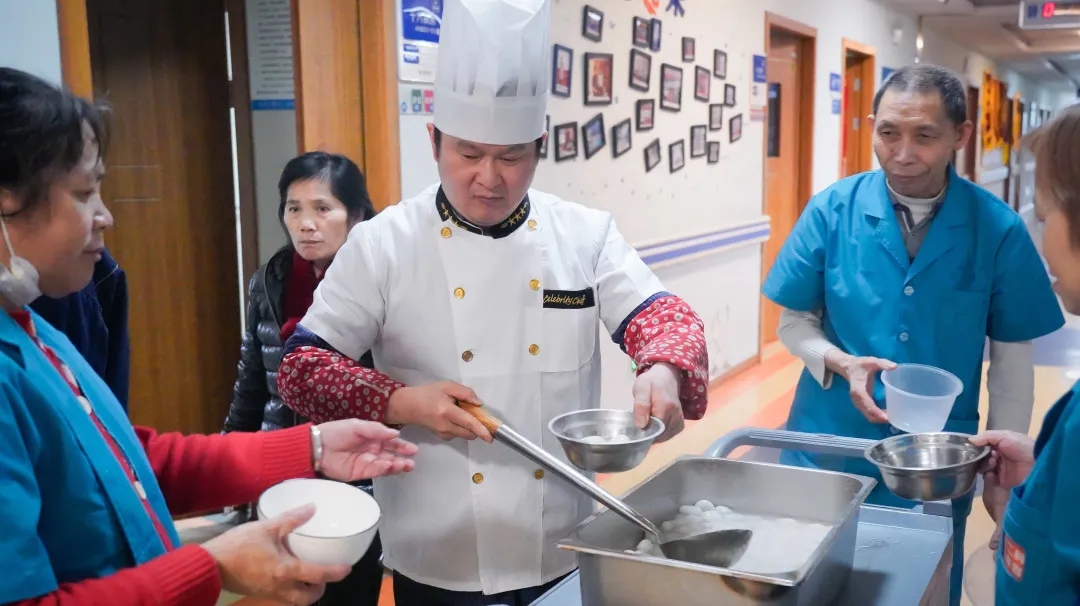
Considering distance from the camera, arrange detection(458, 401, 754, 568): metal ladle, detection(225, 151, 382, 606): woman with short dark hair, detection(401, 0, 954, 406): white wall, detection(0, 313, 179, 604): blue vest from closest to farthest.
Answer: detection(0, 313, 179, 604): blue vest → detection(458, 401, 754, 568): metal ladle → detection(225, 151, 382, 606): woman with short dark hair → detection(401, 0, 954, 406): white wall

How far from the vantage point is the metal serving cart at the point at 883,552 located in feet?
3.74

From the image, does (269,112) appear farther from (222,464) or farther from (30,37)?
(222,464)

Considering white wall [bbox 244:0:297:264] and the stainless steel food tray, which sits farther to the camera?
white wall [bbox 244:0:297:264]

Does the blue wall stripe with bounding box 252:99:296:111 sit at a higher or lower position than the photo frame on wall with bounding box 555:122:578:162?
higher

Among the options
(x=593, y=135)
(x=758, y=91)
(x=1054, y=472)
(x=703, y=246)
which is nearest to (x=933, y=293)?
(x=1054, y=472)

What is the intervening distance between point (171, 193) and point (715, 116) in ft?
8.76

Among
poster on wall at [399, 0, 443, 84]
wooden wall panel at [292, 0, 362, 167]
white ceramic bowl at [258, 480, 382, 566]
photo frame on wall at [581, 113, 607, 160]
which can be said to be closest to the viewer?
white ceramic bowl at [258, 480, 382, 566]

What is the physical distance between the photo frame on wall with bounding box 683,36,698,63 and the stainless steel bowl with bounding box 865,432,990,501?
324cm

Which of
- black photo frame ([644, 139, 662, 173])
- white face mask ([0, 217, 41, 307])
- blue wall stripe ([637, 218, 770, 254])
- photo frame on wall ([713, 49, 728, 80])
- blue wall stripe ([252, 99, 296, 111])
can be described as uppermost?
photo frame on wall ([713, 49, 728, 80])

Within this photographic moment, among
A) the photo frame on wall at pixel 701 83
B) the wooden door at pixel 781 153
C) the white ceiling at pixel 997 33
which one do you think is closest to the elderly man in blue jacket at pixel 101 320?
the photo frame on wall at pixel 701 83

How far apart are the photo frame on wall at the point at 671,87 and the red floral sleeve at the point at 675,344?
285 cm

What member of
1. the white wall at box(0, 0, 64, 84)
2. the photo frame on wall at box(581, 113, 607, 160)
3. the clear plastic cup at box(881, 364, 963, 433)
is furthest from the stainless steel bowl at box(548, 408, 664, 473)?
the photo frame on wall at box(581, 113, 607, 160)

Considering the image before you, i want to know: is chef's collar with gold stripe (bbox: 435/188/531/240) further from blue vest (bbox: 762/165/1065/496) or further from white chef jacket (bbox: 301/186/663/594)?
blue vest (bbox: 762/165/1065/496)

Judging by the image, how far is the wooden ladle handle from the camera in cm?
116
